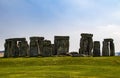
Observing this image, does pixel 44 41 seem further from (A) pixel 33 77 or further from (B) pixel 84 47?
(A) pixel 33 77

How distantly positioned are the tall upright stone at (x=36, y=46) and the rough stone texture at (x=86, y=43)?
32.4 ft

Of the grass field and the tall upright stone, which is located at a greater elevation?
the tall upright stone

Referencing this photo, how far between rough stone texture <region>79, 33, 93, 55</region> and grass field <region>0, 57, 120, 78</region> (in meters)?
19.7

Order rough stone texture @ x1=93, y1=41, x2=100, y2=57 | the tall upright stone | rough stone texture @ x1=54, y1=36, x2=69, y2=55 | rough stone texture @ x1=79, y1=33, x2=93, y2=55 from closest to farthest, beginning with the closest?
the tall upright stone → rough stone texture @ x1=54, y1=36, x2=69, y2=55 → rough stone texture @ x1=79, y1=33, x2=93, y2=55 → rough stone texture @ x1=93, y1=41, x2=100, y2=57

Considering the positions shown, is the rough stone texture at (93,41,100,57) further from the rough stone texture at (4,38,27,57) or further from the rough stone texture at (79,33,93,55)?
the rough stone texture at (4,38,27,57)

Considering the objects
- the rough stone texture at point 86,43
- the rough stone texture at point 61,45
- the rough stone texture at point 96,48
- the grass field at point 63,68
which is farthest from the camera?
the rough stone texture at point 96,48

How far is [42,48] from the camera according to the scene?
86.0 meters

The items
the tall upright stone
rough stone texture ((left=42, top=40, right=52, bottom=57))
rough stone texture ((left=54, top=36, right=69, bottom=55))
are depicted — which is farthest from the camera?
rough stone texture ((left=54, top=36, right=69, bottom=55))

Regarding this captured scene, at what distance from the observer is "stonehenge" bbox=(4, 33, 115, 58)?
84.6m

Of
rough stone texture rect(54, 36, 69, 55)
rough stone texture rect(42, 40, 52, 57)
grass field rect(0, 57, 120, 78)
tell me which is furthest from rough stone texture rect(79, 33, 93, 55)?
grass field rect(0, 57, 120, 78)

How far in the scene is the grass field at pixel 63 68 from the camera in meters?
45.8

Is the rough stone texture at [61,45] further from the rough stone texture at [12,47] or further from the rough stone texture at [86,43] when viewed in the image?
the rough stone texture at [12,47]

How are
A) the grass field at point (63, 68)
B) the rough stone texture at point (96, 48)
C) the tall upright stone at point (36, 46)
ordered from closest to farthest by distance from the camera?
the grass field at point (63, 68)
the tall upright stone at point (36, 46)
the rough stone texture at point (96, 48)

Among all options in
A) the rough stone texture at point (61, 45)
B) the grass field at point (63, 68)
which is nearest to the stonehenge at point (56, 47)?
the rough stone texture at point (61, 45)
